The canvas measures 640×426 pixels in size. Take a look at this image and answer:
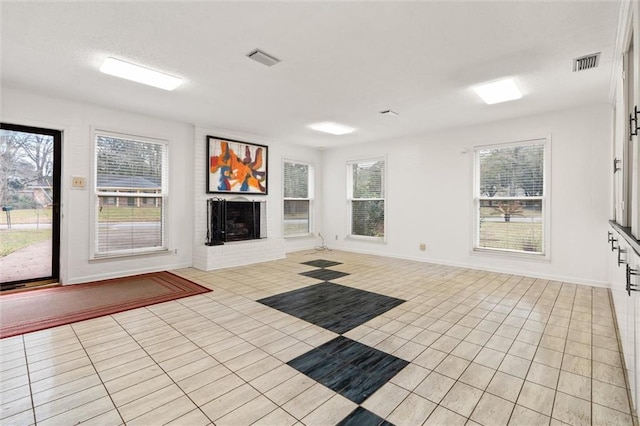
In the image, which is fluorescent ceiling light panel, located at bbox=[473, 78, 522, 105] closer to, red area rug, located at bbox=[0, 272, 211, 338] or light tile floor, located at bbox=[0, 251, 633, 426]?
light tile floor, located at bbox=[0, 251, 633, 426]

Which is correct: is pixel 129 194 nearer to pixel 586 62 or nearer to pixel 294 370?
pixel 294 370

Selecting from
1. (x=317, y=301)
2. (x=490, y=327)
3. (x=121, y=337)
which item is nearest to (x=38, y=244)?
(x=121, y=337)

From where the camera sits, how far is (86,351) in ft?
7.89

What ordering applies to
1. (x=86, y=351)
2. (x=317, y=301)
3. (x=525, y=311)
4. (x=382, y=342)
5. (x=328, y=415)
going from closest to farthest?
(x=328, y=415) → (x=86, y=351) → (x=382, y=342) → (x=525, y=311) → (x=317, y=301)

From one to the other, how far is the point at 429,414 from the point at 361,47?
2.95m

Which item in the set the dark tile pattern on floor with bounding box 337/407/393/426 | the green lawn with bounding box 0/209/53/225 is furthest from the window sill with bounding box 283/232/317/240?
the dark tile pattern on floor with bounding box 337/407/393/426

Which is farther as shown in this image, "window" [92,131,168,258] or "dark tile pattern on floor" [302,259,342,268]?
"dark tile pattern on floor" [302,259,342,268]

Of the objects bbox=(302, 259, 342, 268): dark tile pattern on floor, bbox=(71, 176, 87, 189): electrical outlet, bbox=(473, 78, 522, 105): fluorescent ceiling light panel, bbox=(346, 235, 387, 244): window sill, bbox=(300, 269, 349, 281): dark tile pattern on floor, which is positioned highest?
bbox=(473, 78, 522, 105): fluorescent ceiling light panel

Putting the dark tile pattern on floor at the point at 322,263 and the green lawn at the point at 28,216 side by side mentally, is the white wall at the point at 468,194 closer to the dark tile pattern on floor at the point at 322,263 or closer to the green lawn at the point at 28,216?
the dark tile pattern on floor at the point at 322,263

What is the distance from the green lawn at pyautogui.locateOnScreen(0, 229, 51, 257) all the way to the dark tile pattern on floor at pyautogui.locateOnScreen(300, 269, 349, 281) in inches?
155

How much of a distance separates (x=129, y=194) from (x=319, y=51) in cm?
401

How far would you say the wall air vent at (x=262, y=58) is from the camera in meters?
2.93

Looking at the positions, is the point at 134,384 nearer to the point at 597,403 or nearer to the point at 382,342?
the point at 382,342

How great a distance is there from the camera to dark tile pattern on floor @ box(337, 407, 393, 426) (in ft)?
5.25
